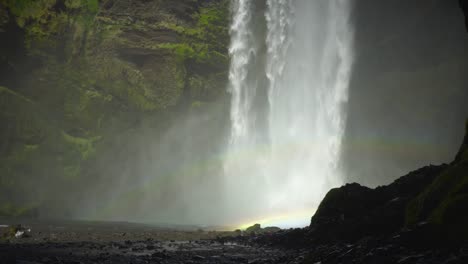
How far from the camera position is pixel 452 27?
48.7m

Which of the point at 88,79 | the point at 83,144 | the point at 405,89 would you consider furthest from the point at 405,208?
the point at 88,79

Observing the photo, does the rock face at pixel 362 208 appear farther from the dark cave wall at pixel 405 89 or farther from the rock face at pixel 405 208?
the dark cave wall at pixel 405 89

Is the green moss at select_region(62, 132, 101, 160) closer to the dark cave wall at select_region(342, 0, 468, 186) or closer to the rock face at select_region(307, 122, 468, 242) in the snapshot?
the dark cave wall at select_region(342, 0, 468, 186)

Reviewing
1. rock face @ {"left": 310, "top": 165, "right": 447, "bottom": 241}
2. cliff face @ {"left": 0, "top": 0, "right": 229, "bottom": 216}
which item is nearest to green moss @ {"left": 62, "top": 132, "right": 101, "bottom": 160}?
cliff face @ {"left": 0, "top": 0, "right": 229, "bottom": 216}

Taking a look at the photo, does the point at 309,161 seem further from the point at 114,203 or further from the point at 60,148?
Result: the point at 60,148

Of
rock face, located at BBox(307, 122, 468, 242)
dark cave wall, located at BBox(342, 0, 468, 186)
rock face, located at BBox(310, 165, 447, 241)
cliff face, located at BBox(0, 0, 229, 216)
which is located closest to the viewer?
rock face, located at BBox(307, 122, 468, 242)

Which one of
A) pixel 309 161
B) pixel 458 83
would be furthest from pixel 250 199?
pixel 458 83

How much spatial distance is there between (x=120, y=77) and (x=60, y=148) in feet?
49.5

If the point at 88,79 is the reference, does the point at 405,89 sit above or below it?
below

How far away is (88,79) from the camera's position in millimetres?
62781

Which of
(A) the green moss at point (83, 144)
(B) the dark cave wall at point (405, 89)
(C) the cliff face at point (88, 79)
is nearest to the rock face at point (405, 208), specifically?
(B) the dark cave wall at point (405, 89)

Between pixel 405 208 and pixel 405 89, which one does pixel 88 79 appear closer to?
pixel 405 89

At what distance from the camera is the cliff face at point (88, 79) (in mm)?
56750

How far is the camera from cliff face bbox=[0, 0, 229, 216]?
56750 mm
